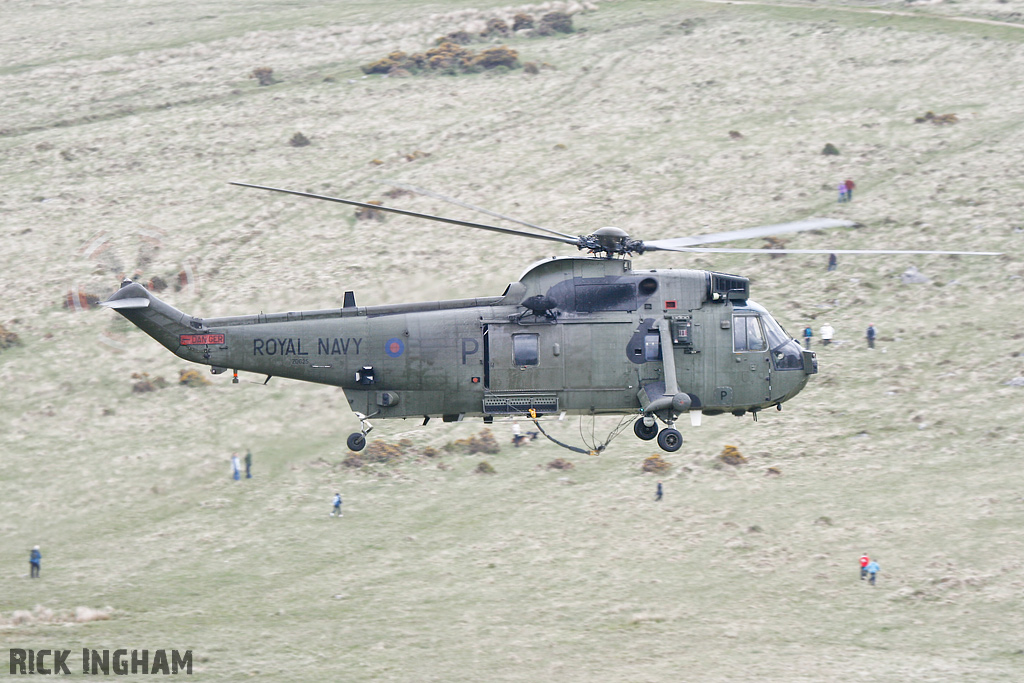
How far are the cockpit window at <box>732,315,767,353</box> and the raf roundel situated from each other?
8.01m

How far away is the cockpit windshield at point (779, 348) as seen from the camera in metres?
27.3

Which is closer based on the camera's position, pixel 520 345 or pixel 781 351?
pixel 520 345

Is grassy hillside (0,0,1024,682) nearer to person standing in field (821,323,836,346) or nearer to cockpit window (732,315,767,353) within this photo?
person standing in field (821,323,836,346)

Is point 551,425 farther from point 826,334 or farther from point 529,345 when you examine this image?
point 529,345

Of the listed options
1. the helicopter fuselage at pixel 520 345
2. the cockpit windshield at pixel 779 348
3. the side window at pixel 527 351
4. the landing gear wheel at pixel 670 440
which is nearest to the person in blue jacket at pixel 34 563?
the helicopter fuselage at pixel 520 345

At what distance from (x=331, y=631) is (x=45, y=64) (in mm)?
67589

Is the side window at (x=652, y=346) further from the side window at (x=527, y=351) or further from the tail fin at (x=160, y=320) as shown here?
the tail fin at (x=160, y=320)

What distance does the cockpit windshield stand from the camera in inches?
1075

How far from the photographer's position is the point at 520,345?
26.2m

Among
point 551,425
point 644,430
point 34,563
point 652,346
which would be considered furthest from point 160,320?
point 551,425

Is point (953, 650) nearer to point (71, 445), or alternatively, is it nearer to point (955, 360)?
point (955, 360)

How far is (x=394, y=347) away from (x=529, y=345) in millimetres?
3182

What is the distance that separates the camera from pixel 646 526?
43.6 m

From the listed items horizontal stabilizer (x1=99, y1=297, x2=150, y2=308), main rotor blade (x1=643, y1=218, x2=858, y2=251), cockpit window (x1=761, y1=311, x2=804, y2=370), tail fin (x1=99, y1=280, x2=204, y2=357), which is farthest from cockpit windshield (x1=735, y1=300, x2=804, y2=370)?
horizontal stabilizer (x1=99, y1=297, x2=150, y2=308)
